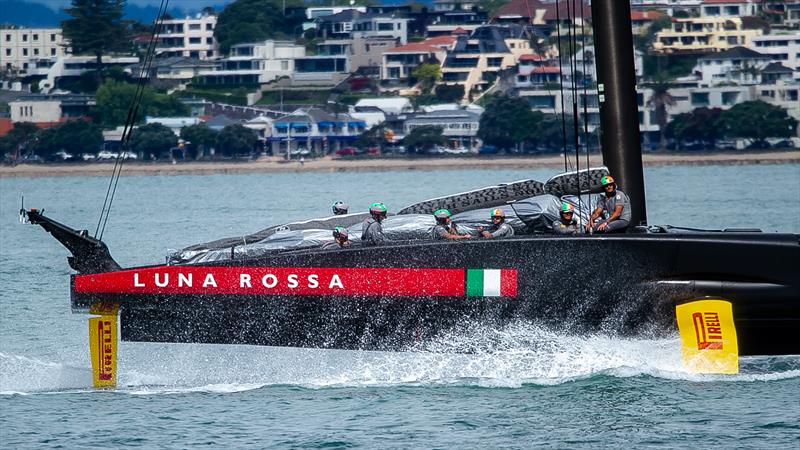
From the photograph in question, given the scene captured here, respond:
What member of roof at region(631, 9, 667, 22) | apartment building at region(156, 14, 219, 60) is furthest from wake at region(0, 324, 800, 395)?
apartment building at region(156, 14, 219, 60)

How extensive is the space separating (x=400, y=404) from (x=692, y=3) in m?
138

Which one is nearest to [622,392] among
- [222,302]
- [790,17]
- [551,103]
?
[222,302]

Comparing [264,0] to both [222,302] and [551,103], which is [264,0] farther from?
[222,302]

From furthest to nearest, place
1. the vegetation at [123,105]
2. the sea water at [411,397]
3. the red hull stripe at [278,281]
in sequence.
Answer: the vegetation at [123,105] < the red hull stripe at [278,281] < the sea water at [411,397]

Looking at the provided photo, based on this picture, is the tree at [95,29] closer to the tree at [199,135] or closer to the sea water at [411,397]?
the tree at [199,135]

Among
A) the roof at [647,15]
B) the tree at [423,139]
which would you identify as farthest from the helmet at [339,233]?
the roof at [647,15]

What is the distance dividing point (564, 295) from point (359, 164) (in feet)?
300

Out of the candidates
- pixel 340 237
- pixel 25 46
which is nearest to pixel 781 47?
pixel 25 46

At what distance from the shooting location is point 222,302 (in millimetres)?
14805

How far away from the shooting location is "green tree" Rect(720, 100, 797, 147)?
10038cm

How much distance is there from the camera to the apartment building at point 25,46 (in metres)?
157

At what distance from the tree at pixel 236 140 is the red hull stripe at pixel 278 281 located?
9295 centimetres

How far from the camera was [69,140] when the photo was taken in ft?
356

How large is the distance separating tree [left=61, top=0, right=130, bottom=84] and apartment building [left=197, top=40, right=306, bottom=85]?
9303 mm
